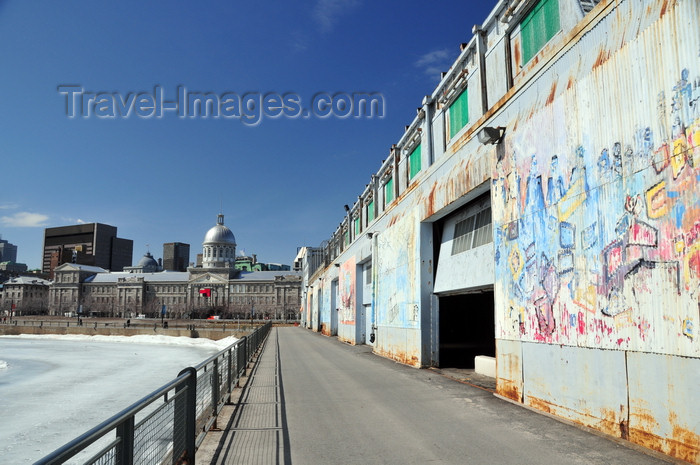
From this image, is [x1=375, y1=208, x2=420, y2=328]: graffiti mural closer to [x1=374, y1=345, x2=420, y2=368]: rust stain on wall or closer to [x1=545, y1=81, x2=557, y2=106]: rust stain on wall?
[x1=374, y1=345, x2=420, y2=368]: rust stain on wall

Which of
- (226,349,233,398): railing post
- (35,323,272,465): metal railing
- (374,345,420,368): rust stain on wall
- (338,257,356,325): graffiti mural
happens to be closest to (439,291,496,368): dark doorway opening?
(338,257,356,325): graffiti mural

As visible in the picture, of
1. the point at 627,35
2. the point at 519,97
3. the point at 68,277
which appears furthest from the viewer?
the point at 68,277

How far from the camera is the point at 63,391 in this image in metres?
22.7

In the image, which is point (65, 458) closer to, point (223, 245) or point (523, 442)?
point (523, 442)

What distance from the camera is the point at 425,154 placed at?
720 inches

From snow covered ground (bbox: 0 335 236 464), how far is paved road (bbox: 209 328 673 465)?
21.8 feet

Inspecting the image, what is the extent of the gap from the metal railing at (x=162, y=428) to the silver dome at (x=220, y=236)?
155 meters

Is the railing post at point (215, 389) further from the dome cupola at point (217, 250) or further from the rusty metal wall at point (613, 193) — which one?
the dome cupola at point (217, 250)

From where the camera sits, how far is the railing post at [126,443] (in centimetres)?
407

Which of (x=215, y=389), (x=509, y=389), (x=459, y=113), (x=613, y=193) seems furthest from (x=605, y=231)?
(x=459, y=113)

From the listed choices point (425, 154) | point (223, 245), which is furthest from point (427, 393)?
point (223, 245)

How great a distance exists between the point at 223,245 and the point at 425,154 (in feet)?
486

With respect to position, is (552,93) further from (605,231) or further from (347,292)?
(347,292)

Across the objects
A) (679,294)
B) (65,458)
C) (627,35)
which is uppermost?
(627,35)
